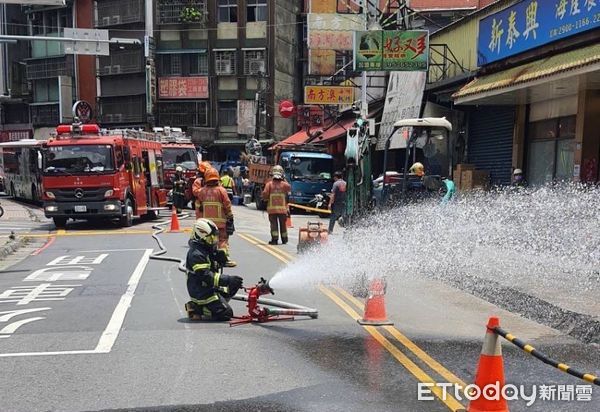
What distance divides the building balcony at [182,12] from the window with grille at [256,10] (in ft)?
10.3

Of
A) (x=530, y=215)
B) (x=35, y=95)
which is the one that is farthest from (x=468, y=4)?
(x=35, y=95)

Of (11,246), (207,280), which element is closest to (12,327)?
(207,280)

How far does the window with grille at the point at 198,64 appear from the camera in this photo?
45500 mm

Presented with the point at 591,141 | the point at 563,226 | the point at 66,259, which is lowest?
the point at 66,259

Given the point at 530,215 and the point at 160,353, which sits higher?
the point at 530,215

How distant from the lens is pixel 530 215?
10.8m

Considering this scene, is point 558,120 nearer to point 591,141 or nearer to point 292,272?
point 591,141

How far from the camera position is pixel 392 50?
18.1 m

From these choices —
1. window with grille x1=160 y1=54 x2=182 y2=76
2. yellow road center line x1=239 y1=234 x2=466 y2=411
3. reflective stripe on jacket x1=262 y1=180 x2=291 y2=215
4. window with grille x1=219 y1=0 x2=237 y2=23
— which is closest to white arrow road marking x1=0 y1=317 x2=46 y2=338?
yellow road center line x1=239 y1=234 x2=466 y2=411

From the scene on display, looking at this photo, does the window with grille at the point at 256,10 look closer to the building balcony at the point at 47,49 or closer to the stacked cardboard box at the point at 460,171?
the building balcony at the point at 47,49

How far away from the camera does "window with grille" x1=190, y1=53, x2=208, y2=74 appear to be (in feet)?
149

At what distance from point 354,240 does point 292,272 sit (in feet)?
6.49

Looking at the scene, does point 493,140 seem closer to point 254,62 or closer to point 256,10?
point 254,62

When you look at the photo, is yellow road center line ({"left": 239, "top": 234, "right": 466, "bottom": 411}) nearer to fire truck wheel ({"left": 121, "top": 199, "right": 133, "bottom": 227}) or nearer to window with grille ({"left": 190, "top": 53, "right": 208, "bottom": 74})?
fire truck wheel ({"left": 121, "top": 199, "right": 133, "bottom": 227})
